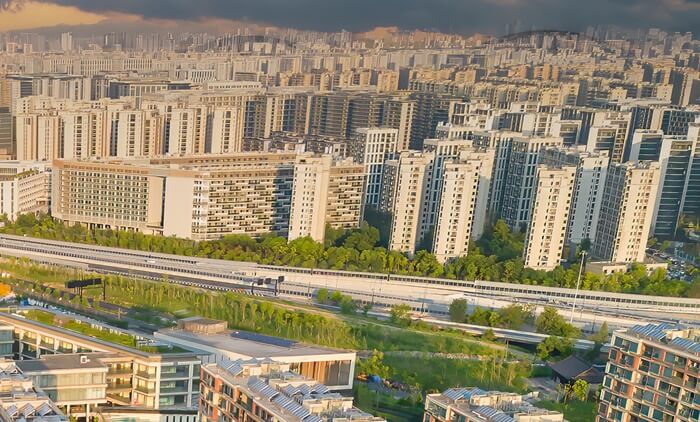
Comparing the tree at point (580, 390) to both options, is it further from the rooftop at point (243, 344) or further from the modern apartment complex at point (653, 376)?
the rooftop at point (243, 344)

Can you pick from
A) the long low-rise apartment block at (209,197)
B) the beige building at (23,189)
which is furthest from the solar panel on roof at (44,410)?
the beige building at (23,189)

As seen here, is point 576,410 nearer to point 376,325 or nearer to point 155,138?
point 376,325

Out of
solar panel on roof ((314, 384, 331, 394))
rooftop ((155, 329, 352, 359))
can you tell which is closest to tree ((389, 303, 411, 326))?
rooftop ((155, 329, 352, 359))

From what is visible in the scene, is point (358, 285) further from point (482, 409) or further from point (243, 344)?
point (482, 409)

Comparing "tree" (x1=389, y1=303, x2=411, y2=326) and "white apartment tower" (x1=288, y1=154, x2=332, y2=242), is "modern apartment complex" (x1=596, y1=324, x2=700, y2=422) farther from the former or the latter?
"white apartment tower" (x1=288, y1=154, x2=332, y2=242)

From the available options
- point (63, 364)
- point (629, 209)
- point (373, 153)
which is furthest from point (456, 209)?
point (63, 364)
